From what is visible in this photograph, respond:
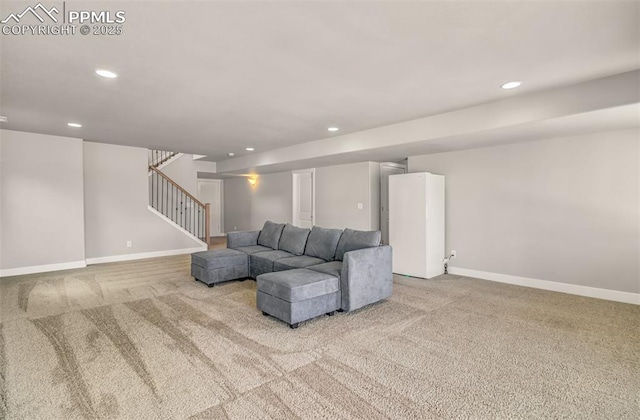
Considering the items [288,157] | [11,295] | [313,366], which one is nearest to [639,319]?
[313,366]

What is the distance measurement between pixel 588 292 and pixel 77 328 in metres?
6.06

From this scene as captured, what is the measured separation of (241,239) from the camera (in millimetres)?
5539

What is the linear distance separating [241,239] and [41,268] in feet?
11.4

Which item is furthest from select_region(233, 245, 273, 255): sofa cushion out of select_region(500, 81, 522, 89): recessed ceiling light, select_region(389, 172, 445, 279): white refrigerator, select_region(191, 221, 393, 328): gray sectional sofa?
select_region(500, 81, 522, 89): recessed ceiling light

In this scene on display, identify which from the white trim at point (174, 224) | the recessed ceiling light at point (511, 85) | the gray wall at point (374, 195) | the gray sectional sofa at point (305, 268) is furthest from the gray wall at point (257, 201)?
the recessed ceiling light at point (511, 85)

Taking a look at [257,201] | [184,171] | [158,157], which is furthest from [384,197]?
[158,157]

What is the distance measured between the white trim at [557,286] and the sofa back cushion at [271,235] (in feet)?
10.2

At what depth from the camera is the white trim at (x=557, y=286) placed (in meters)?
3.87

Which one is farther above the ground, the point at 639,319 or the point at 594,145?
the point at 594,145

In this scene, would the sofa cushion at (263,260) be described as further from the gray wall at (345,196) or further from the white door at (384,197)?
the white door at (384,197)

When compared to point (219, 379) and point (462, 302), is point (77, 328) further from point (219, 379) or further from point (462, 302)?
point (462, 302)

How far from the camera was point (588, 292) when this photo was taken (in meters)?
4.11

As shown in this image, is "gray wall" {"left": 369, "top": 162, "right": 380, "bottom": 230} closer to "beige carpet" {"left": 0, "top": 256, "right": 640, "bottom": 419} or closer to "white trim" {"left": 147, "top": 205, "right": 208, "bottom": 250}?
"beige carpet" {"left": 0, "top": 256, "right": 640, "bottom": 419}

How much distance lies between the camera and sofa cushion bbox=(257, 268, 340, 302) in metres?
3.09
